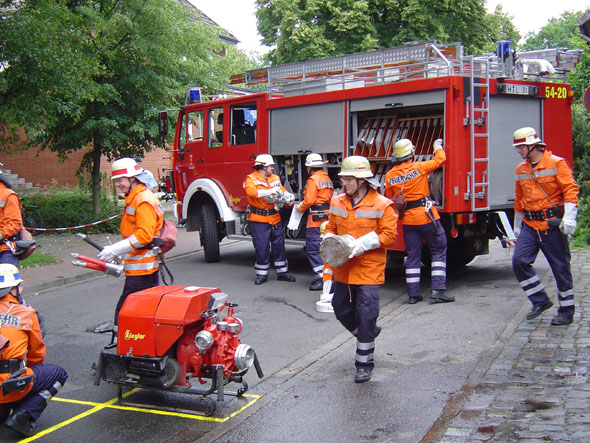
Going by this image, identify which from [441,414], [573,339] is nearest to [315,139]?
[573,339]

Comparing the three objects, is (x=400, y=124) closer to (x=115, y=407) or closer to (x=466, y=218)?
(x=466, y=218)

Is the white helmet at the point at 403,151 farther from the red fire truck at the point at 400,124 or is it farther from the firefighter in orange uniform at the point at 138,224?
the firefighter in orange uniform at the point at 138,224

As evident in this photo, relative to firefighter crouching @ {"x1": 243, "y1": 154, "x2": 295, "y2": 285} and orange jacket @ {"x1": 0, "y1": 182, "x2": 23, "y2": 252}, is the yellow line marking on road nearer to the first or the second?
orange jacket @ {"x1": 0, "y1": 182, "x2": 23, "y2": 252}

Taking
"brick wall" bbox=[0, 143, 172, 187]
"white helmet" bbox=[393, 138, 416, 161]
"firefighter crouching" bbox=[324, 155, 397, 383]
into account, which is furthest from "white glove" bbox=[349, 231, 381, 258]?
"brick wall" bbox=[0, 143, 172, 187]

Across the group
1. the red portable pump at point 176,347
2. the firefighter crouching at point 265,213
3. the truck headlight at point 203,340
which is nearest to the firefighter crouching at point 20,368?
the red portable pump at point 176,347

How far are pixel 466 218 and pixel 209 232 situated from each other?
4.91m

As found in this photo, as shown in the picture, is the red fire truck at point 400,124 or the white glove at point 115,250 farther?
the red fire truck at point 400,124

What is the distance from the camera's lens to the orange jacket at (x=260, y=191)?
380 inches

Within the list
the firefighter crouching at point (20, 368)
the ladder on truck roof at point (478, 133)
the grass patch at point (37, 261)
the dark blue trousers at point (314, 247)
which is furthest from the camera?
the grass patch at point (37, 261)

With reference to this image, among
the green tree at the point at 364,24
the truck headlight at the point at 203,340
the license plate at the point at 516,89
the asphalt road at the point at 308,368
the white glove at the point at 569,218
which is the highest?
the green tree at the point at 364,24

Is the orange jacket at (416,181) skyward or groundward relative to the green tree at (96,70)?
groundward

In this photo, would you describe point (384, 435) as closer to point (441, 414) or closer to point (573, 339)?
point (441, 414)

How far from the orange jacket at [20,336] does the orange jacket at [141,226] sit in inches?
47.3

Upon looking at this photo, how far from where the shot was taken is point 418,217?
27.4ft
